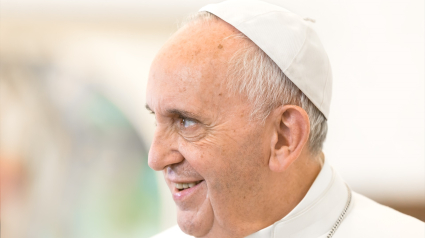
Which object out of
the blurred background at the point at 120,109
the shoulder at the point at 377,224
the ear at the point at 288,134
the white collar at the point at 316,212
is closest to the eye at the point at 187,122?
the ear at the point at 288,134

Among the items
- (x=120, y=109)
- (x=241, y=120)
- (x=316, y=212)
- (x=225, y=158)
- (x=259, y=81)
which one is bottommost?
(x=120, y=109)

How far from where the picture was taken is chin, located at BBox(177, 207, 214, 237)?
5.76ft

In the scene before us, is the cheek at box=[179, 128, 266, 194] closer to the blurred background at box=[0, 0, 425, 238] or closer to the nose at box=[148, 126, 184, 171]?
the nose at box=[148, 126, 184, 171]

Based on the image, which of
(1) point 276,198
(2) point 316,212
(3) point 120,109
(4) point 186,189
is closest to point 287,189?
(1) point 276,198

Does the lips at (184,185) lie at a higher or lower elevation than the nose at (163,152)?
lower

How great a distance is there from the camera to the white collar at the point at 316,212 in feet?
5.83

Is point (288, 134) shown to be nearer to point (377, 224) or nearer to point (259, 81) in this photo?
point (259, 81)

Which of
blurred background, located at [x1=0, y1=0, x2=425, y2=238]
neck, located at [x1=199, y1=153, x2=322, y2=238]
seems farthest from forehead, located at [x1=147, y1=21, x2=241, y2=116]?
blurred background, located at [x1=0, y1=0, x2=425, y2=238]

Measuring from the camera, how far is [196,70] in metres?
1.65

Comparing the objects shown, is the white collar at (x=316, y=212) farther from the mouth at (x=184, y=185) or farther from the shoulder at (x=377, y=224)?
the mouth at (x=184, y=185)

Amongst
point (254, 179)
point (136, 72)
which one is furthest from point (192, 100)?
point (136, 72)

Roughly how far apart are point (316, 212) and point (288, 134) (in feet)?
1.17

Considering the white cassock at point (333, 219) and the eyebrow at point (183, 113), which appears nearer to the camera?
the eyebrow at point (183, 113)

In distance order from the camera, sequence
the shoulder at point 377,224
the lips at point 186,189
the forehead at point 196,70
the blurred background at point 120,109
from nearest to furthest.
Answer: the forehead at point 196,70 → the lips at point 186,189 → the shoulder at point 377,224 → the blurred background at point 120,109
